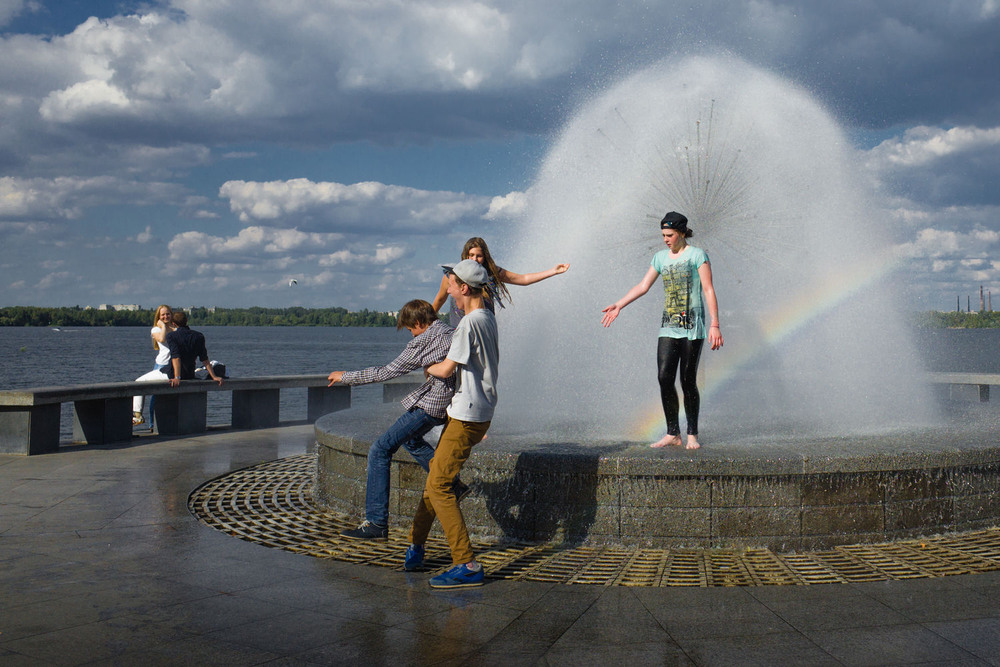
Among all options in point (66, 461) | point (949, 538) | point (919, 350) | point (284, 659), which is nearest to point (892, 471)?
point (949, 538)

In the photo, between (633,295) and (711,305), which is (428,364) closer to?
(633,295)

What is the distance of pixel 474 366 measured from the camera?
4820mm

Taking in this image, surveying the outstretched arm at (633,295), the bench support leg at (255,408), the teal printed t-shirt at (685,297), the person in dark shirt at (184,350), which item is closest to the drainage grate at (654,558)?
the teal printed t-shirt at (685,297)

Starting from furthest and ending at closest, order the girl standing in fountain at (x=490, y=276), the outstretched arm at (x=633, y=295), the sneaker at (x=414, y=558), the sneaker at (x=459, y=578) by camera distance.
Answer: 1. the outstretched arm at (x=633, y=295)
2. the girl standing in fountain at (x=490, y=276)
3. the sneaker at (x=414, y=558)
4. the sneaker at (x=459, y=578)

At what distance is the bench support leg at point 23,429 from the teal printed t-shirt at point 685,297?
8.18 m

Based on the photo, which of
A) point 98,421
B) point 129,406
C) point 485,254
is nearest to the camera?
point 485,254

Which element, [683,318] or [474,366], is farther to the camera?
[683,318]

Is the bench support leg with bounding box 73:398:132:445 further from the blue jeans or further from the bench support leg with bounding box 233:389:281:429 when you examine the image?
the blue jeans

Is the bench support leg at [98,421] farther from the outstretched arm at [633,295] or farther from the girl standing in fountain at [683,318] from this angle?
the girl standing in fountain at [683,318]

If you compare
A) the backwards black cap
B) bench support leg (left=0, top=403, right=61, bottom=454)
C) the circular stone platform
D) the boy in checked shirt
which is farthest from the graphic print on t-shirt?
bench support leg (left=0, top=403, right=61, bottom=454)

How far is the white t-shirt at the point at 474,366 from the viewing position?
4.74 metres

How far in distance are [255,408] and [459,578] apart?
987 cm

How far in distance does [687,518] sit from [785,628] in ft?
5.02

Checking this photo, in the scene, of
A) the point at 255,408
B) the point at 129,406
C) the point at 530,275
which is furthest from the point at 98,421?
the point at 530,275
